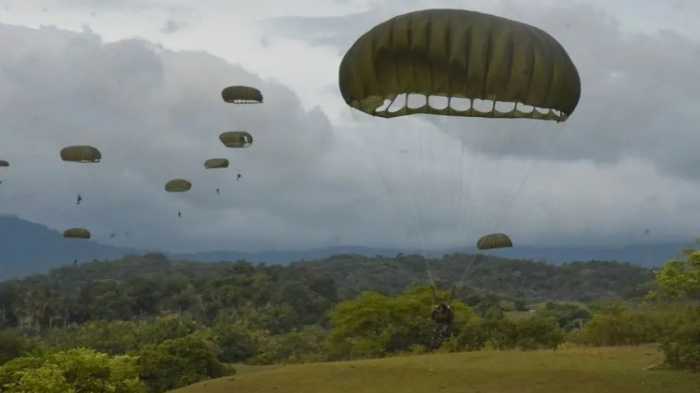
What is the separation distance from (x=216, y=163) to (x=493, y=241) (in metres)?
18.7

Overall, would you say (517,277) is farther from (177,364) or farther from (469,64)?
(469,64)

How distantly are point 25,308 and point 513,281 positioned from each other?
96.9 m

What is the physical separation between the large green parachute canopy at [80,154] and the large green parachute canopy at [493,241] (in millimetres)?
18592

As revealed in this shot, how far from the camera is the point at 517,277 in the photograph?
173m

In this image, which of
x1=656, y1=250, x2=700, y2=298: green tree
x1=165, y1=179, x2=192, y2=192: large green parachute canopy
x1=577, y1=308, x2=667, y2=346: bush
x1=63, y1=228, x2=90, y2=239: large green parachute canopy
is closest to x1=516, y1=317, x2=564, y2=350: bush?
x1=577, y1=308, x2=667, y2=346: bush

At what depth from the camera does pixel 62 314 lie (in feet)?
345

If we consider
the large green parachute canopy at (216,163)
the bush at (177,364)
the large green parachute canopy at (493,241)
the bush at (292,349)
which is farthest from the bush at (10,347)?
the large green parachute canopy at (493,241)

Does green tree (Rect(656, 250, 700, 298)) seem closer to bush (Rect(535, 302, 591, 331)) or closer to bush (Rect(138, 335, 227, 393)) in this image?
bush (Rect(138, 335, 227, 393))

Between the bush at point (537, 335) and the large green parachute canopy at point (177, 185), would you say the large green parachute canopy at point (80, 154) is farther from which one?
the bush at point (537, 335)

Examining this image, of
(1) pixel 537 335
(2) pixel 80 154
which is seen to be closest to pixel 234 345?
(2) pixel 80 154

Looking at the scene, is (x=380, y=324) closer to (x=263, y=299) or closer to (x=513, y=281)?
(x=263, y=299)

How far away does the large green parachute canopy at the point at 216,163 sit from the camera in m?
48.8

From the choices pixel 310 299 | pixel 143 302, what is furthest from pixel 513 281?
pixel 143 302

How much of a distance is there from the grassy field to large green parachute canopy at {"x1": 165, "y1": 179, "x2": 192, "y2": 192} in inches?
760
